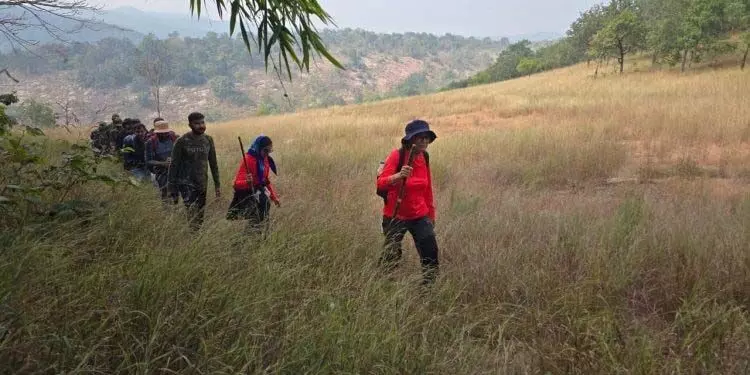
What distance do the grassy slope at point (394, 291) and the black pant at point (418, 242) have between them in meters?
0.14

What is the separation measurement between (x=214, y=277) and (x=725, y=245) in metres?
3.87

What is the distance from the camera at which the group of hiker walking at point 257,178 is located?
3.74m

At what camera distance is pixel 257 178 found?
15.6 feet

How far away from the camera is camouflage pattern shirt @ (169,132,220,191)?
16.5ft

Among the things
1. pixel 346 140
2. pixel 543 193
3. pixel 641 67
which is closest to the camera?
pixel 543 193

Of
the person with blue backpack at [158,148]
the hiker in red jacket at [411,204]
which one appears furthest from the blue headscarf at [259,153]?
the person with blue backpack at [158,148]

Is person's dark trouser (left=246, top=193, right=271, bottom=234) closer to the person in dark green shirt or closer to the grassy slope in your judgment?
the grassy slope

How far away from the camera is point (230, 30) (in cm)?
253

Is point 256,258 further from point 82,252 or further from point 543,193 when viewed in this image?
Result: point 543,193

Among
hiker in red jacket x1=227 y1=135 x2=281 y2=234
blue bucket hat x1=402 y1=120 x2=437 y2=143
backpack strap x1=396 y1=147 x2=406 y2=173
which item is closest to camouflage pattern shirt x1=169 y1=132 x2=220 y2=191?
hiker in red jacket x1=227 y1=135 x2=281 y2=234

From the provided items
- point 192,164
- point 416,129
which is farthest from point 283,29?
point 192,164

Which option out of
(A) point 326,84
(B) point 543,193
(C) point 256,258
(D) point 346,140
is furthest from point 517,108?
(A) point 326,84

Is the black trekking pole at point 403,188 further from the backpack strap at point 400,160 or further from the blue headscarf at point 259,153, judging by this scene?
the blue headscarf at point 259,153

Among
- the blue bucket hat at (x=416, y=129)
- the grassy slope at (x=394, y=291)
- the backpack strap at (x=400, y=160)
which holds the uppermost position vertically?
the blue bucket hat at (x=416, y=129)
